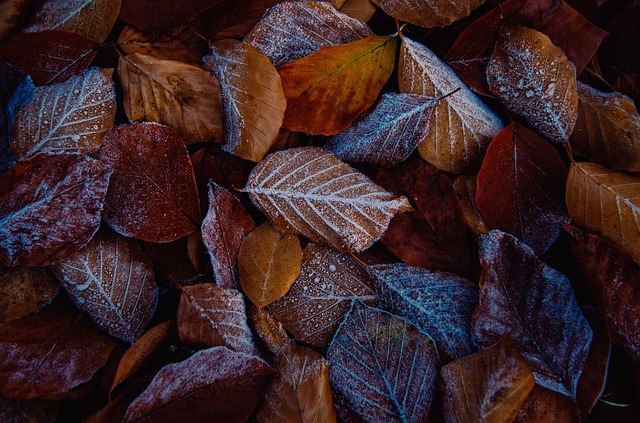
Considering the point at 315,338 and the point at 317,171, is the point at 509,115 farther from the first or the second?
the point at 315,338

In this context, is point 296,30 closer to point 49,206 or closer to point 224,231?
point 224,231

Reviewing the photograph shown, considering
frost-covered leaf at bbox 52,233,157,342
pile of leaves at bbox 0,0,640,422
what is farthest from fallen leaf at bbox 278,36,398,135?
frost-covered leaf at bbox 52,233,157,342

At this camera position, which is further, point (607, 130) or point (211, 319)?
point (607, 130)

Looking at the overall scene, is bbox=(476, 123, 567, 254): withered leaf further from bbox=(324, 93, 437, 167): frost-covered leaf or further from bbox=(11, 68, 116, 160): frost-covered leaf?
bbox=(11, 68, 116, 160): frost-covered leaf

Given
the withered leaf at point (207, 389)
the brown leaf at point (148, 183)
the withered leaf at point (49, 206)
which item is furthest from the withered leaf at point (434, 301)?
the withered leaf at point (49, 206)

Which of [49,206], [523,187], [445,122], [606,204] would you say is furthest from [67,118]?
[606,204]

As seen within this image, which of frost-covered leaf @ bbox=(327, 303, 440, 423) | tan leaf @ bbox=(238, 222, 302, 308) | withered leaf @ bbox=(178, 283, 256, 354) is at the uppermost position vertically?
tan leaf @ bbox=(238, 222, 302, 308)
